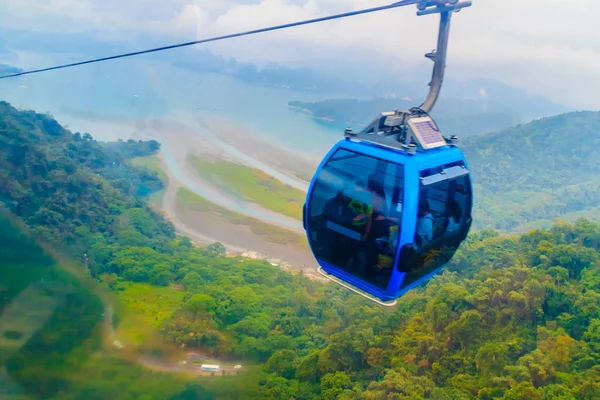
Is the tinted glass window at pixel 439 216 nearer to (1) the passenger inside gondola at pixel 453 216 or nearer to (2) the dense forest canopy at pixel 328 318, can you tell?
(1) the passenger inside gondola at pixel 453 216

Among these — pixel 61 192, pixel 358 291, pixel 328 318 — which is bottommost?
pixel 328 318

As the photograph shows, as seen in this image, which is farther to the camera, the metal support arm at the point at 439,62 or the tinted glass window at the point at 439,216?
the tinted glass window at the point at 439,216

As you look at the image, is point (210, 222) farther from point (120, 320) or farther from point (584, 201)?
point (584, 201)

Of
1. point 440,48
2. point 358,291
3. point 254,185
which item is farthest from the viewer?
point 254,185

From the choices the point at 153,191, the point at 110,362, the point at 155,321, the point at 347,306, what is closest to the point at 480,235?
the point at 347,306

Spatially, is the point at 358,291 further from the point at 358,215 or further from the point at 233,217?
the point at 233,217

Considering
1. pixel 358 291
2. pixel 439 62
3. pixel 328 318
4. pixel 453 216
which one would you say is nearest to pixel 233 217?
pixel 328 318

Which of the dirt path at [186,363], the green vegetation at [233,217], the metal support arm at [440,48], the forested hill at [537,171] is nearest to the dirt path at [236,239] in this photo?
the green vegetation at [233,217]
